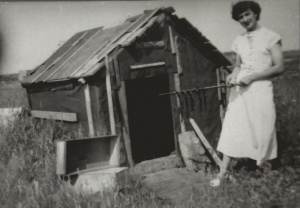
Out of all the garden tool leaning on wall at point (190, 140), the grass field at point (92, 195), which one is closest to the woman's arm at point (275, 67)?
the grass field at point (92, 195)

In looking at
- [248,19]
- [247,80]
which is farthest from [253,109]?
[248,19]

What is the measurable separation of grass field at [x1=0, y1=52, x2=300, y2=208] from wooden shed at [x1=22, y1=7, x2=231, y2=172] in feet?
2.31

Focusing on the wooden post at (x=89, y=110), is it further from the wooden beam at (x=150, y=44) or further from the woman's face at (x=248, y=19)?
the woman's face at (x=248, y=19)

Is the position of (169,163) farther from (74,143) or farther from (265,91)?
(265,91)

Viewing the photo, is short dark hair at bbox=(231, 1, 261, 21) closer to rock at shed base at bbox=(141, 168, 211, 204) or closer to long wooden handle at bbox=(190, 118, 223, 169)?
rock at shed base at bbox=(141, 168, 211, 204)

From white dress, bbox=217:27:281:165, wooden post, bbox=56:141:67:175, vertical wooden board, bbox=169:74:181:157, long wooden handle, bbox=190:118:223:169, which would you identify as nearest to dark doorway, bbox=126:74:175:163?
vertical wooden board, bbox=169:74:181:157

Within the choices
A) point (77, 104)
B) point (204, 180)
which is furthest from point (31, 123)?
point (204, 180)

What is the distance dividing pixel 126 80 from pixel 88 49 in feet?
4.59

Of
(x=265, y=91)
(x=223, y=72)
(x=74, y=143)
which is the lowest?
(x=74, y=143)

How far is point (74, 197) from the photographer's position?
4.54 m

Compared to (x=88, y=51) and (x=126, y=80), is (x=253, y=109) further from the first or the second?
(x=88, y=51)

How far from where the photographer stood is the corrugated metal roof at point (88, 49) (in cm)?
682

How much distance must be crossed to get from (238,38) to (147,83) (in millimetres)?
5355

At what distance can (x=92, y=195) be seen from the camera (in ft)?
15.7
